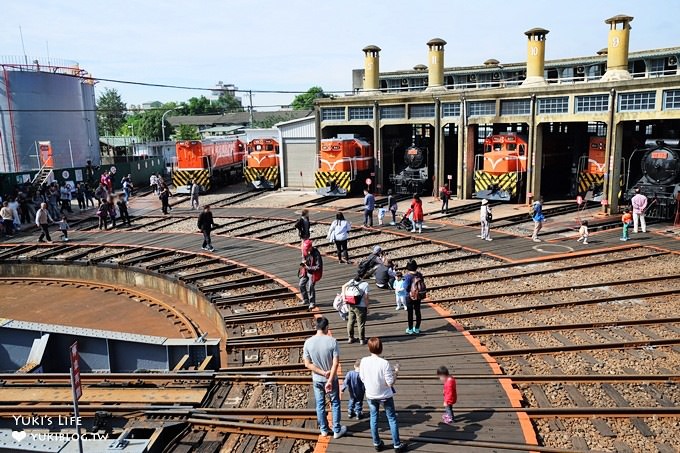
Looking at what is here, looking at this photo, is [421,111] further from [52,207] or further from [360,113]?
[52,207]

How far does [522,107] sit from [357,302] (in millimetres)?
19176

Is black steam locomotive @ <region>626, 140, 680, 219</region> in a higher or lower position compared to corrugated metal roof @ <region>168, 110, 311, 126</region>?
lower

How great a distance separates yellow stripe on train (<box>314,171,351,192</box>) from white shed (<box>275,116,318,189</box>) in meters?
3.21

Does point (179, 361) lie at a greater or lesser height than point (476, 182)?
lesser

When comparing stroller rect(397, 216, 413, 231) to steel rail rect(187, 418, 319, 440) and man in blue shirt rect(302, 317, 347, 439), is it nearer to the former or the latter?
steel rail rect(187, 418, 319, 440)

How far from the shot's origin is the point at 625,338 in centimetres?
1076

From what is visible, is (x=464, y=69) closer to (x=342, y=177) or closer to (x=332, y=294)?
(x=342, y=177)

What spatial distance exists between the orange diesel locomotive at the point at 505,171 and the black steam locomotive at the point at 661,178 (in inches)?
201

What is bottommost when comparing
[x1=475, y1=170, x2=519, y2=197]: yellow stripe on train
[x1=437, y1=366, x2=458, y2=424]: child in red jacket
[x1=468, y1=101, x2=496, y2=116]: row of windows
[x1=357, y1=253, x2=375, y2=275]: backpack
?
[x1=437, y1=366, x2=458, y2=424]: child in red jacket

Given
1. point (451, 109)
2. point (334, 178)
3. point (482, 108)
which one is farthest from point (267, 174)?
point (482, 108)

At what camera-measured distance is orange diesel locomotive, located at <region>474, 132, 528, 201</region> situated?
25.7 meters

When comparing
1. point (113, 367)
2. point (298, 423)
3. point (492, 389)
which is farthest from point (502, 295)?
point (113, 367)

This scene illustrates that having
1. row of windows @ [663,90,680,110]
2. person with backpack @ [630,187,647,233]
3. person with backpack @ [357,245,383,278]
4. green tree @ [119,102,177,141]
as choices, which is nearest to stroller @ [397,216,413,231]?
person with backpack @ [630,187,647,233]

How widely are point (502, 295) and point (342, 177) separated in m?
17.0
